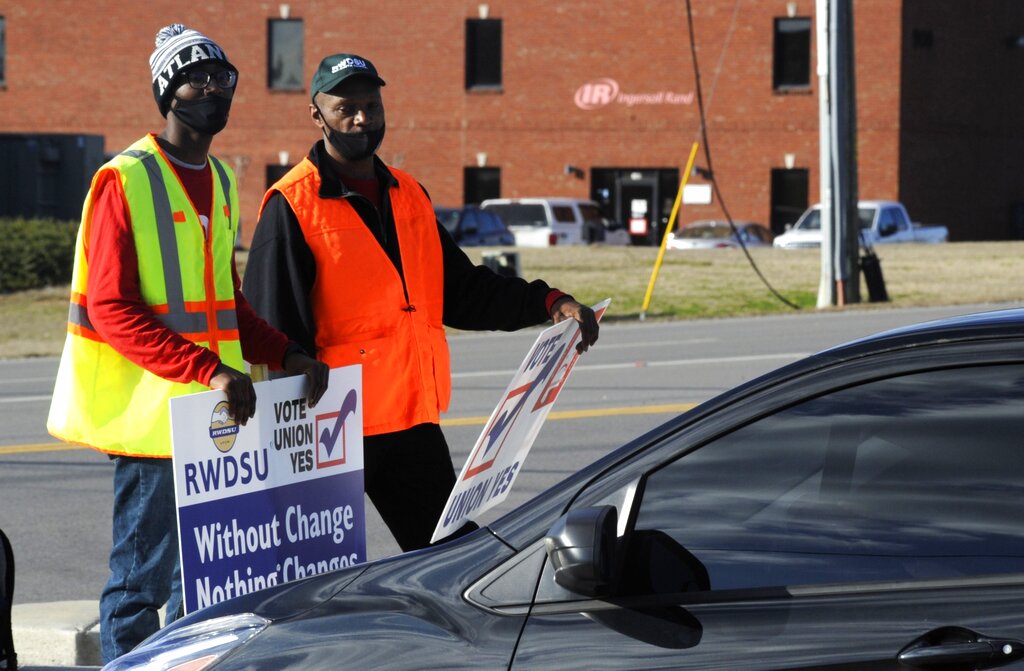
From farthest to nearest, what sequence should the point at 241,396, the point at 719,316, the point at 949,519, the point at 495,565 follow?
the point at 719,316
the point at 241,396
the point at 495,565
the point at 949,519

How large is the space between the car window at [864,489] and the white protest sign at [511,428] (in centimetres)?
104

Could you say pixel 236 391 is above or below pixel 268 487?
above

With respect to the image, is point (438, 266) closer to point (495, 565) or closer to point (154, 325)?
point (154, 325)

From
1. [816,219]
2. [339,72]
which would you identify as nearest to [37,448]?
[339,72]

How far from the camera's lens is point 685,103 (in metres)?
44.1

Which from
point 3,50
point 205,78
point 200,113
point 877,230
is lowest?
point 877,230

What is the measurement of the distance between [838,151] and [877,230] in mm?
16559

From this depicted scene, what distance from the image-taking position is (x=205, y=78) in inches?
180

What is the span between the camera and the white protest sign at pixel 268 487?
416 centimetres

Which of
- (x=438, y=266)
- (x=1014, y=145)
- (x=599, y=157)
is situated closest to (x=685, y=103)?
(x=599, y=157)

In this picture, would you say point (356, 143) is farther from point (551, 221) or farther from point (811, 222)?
point (551, 221)

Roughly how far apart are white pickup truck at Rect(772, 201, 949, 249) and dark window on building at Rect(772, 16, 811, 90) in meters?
6.40

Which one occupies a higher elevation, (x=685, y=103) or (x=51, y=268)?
(x=685, y=103)

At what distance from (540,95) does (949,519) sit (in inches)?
1678
